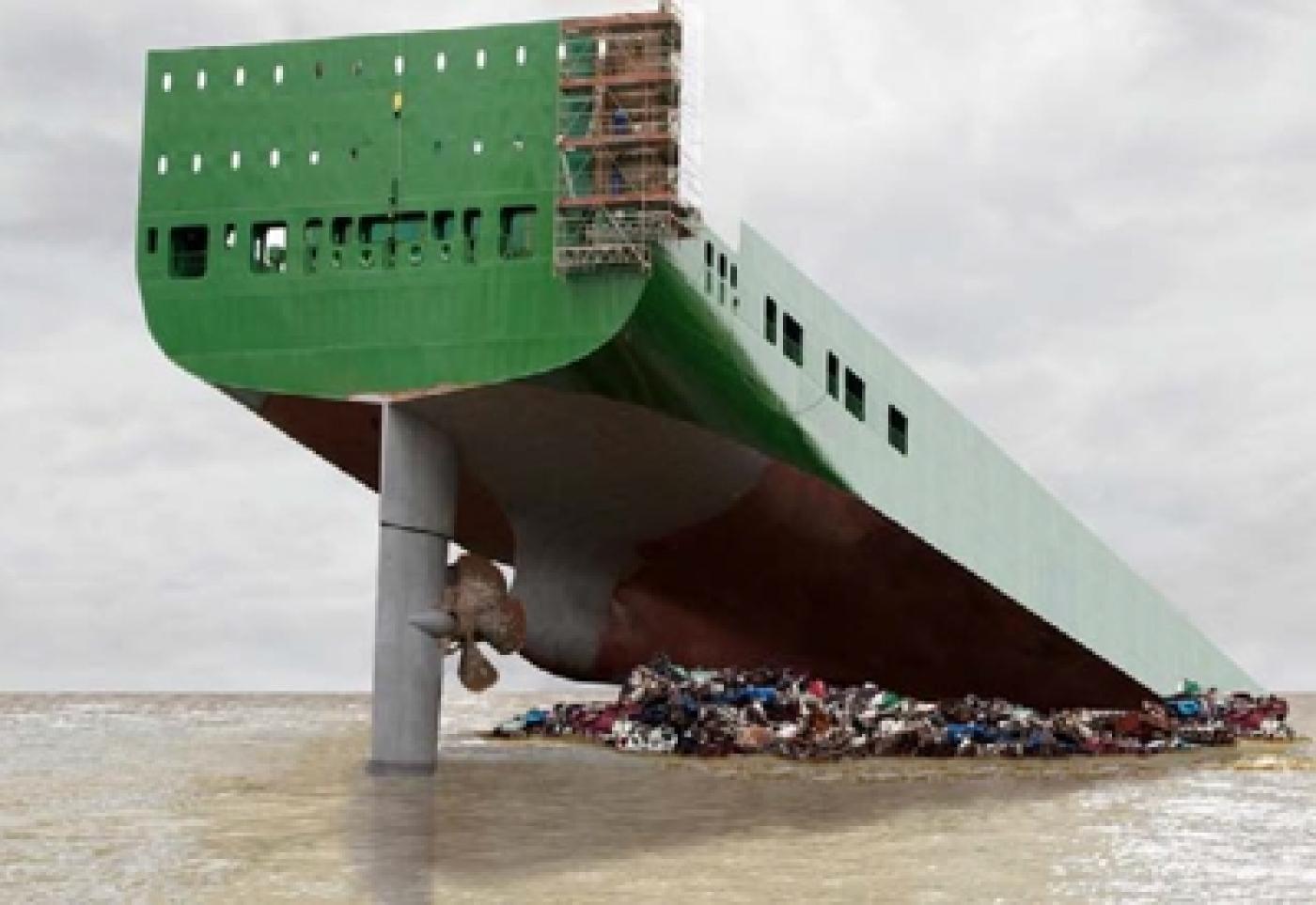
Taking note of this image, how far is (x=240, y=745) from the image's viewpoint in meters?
40.8

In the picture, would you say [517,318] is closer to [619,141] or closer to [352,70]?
[619,141]

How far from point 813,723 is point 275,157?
46.6 feet

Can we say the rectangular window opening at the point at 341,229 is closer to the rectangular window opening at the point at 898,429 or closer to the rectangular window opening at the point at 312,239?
the rectangular window opening at the point at 312,239

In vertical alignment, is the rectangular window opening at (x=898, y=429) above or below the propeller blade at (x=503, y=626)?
above

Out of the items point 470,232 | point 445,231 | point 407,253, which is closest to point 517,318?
point 470,232

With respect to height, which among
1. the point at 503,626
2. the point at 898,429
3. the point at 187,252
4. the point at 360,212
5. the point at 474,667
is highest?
the point at 360,212

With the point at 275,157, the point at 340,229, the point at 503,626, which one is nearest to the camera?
the point at 340,229

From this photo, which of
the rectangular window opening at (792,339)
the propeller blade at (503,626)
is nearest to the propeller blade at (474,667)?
the propeller blade at (503,626)

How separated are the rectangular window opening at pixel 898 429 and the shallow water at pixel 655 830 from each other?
568cm

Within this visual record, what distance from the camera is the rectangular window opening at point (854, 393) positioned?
30.0 m

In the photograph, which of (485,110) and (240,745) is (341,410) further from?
(240,745)

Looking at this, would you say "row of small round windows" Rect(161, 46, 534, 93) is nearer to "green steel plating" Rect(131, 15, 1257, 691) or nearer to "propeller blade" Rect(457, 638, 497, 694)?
"green steel plating" Rect(131, 15, 1257, 691)

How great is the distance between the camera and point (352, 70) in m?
25.2

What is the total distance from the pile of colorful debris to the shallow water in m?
0.90
